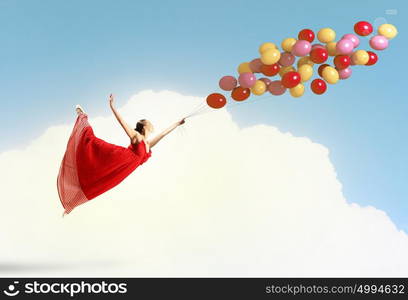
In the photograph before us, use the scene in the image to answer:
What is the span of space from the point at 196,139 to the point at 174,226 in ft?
2.31

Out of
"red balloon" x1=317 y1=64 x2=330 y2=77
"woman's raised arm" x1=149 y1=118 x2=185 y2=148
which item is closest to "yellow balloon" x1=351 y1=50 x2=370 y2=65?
"red balloon" x1=317 y1=64 x2=330 y2=77

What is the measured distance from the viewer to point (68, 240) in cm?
441

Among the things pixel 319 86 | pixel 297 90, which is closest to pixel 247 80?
pixel 297 90

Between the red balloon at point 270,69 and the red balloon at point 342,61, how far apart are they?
0.40 meters

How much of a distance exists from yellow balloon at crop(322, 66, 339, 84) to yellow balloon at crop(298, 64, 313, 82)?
9cm

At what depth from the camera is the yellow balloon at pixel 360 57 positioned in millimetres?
3893

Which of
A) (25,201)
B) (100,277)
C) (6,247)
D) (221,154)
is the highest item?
(221,154)

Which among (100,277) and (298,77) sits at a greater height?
(298,77)

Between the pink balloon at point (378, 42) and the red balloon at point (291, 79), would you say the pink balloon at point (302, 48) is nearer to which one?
the red balloon at point (291, 79)

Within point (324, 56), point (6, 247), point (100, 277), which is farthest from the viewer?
point (6, 247)

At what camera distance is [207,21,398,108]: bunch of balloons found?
384 cm

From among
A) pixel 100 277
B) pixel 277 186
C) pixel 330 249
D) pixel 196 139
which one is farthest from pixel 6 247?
pixel 330 249

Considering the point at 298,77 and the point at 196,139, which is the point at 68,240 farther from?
the point at 298,77

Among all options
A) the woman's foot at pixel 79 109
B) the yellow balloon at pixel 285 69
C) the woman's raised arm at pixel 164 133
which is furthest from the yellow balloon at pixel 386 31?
the woman's foot at pixel 79 109
